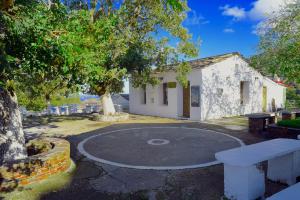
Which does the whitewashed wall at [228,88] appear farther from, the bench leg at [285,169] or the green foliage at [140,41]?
the bench leg at [285,169]

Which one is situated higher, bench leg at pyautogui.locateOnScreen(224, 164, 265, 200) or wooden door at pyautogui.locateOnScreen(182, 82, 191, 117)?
wooden door at pyautogui.locateOnScreen(182, 82, 191, 117)

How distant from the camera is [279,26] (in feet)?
35.4

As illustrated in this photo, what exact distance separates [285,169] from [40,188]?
17.0 ft

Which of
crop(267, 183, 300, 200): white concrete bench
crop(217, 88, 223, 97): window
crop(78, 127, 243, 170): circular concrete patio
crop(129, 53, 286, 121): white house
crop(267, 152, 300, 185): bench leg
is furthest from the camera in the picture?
crop(217, 88, 223, 97): window

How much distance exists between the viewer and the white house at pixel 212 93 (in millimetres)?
14109

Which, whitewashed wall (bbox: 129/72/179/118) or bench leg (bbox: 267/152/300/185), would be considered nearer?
bench leg (bbox: 267/152/300/185)

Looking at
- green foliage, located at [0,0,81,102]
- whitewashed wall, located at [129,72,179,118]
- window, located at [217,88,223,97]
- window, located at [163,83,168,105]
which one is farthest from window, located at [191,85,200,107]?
green foliage, located at [0,0,81,102]

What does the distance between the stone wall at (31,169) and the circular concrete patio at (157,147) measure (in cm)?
130

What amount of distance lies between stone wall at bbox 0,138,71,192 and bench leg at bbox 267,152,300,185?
4894mm

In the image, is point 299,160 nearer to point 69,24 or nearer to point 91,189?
point 91,189

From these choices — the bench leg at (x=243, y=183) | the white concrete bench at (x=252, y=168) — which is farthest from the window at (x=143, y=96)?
the bench leg at (x=243, y=183)

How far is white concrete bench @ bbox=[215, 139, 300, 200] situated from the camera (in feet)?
12.7

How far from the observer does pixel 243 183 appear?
12.7 ft

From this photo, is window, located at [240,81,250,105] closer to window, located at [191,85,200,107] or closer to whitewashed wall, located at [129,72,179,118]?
window, located at [191,85,200,107]
